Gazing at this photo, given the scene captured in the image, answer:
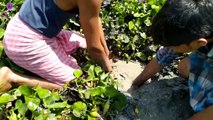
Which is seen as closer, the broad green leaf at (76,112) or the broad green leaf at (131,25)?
the broad green leaf at (76,112)

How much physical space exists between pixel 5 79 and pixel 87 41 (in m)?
0.41

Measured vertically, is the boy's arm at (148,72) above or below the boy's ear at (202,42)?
below

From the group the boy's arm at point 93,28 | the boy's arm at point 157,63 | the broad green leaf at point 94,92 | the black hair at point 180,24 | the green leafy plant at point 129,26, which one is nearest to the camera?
the black hair at point 180,24

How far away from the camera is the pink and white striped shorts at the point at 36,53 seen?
79.1 inches

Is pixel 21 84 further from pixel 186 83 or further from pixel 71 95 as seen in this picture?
pixel 186 83

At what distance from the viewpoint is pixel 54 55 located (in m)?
2.06

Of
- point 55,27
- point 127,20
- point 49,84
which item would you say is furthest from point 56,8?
point 127,20

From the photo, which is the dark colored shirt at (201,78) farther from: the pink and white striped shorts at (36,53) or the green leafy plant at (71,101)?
the pink and white striped shorts at (36,53)

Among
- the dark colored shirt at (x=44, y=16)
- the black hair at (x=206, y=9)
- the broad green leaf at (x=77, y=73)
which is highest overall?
the black hair at (x=206, y=9)

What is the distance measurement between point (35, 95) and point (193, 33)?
735 mm

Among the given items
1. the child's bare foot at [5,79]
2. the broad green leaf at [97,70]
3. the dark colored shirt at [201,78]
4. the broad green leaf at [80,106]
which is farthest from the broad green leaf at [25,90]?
the dark colored shirt at [201,78]

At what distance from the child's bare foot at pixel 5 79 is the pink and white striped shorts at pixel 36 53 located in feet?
0.25

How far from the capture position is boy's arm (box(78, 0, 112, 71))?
183 centimetres

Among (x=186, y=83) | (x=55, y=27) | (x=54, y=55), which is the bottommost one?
(x=186, y=83)
